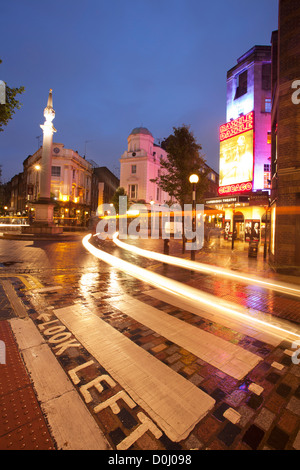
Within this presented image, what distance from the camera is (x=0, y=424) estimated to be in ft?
6.25

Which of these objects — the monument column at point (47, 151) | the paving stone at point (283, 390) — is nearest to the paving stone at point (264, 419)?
the paving stone at point (283, 390)

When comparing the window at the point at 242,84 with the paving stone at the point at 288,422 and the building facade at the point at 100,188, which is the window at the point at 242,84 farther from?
the building facade at the point at 100,188

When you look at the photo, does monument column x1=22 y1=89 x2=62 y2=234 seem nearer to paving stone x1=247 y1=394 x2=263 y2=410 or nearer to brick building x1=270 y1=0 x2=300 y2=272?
brick building x1=270 y1=0 x2=300 y2=272

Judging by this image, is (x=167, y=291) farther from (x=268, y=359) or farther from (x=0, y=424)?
(x=0, y=424)

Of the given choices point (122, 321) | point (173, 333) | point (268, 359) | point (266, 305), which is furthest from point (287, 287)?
point (122, 321)

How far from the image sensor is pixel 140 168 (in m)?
39.8

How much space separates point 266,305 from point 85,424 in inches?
177

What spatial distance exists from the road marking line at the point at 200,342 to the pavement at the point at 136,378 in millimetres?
21

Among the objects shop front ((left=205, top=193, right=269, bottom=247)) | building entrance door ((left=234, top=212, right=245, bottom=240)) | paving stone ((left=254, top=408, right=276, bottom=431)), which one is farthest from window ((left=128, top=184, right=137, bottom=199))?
paving stone ((left=254, top=408, right=276, bottom=431))

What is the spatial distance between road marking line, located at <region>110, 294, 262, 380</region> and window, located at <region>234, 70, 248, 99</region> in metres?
29.9

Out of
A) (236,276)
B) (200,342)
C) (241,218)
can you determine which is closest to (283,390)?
(200,342)

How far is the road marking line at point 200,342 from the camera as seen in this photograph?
2.83 metres

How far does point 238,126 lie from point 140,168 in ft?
61.6

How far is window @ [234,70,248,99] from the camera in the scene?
83.7 feet
